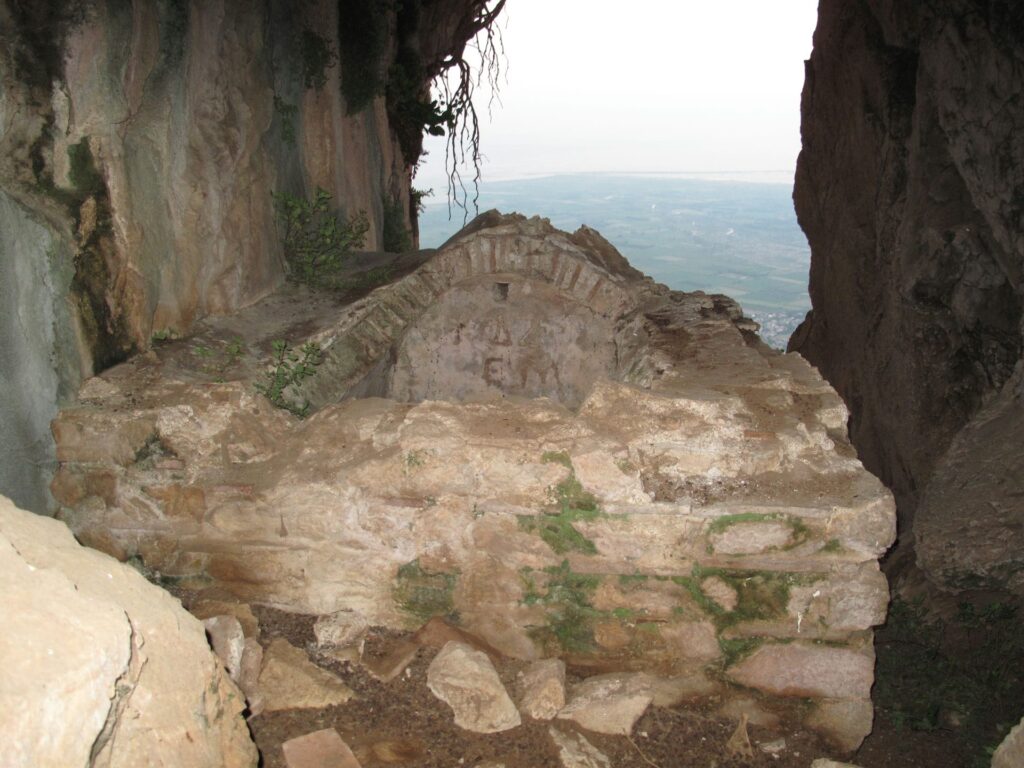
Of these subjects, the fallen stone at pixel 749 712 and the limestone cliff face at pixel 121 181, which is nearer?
the fallen stone at pixel 749 712

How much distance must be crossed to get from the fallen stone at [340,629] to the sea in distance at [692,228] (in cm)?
1183

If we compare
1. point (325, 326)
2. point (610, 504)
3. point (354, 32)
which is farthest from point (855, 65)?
point (610, 504)

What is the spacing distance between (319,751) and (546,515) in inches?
43.4

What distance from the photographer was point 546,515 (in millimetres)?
3076

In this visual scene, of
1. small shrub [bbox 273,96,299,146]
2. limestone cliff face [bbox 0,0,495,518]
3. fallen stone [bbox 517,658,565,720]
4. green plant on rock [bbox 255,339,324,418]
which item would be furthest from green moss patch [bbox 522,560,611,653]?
small shrub [bbox 273,96,299,146]

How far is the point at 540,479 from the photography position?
10.1ft

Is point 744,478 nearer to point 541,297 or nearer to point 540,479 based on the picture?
point 540,479

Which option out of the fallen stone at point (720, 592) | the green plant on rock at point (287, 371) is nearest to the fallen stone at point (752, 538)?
the fallen stone at point (720, 592)

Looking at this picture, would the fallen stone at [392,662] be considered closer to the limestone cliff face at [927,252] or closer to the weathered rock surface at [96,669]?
the weathered rock surface at [96,669]

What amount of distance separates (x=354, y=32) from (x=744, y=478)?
18.4 feet

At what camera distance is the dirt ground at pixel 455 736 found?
8.80 ft

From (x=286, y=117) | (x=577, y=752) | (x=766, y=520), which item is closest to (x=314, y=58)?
(x=286, y=117)

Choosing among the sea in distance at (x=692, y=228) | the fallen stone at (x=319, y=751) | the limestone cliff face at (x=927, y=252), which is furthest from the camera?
the sea in distance at (x=692, y=228)

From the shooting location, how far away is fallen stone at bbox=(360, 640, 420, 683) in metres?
3.00
